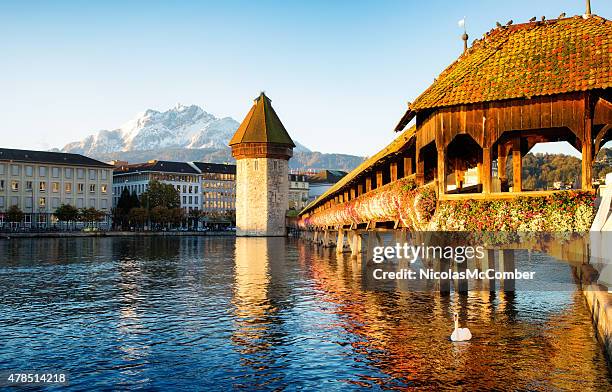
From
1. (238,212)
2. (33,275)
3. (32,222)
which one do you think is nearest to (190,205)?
(32,222)

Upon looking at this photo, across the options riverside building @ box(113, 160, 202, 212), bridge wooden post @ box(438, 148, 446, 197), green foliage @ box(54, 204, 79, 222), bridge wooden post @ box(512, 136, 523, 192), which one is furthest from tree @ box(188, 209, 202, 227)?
bridge wooden post @ box(438, 148, 446, 197)

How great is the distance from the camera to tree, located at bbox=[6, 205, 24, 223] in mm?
122569

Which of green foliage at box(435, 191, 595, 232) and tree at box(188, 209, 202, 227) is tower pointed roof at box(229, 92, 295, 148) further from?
green foliage at box(435, 191, 595, 232)

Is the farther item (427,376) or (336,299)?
(336,299)

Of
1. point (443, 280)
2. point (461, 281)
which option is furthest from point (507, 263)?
point (461, 281)

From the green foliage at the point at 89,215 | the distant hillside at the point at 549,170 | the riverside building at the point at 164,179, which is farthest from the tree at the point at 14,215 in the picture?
the distant hillside at the point at 549,170

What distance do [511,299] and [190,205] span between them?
6303 inches

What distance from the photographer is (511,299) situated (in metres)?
25.0

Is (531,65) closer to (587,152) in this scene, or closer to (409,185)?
(587,152)

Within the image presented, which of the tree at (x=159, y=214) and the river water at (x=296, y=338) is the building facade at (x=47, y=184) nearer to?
the tree at (x=159, y=214)

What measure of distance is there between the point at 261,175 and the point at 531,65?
92120 millimetres

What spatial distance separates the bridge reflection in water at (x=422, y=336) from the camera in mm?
14031

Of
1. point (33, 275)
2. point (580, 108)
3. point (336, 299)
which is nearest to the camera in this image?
point (580, 108)

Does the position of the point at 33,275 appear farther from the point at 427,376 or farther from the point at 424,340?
the point at 427,376
